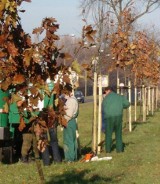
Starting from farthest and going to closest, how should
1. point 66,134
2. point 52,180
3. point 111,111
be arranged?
point 111,111 → point 66,134 → point 52,180

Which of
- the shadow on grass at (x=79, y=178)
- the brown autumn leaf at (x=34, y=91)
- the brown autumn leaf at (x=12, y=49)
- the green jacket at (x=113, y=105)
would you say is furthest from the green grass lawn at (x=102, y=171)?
the brown autumn leaf at (x=12, y=49)

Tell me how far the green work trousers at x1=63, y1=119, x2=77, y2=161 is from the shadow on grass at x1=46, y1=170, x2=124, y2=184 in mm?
2043

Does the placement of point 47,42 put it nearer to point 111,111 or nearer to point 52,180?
point 52,180

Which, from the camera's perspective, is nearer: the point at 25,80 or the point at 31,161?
the point at 25,80

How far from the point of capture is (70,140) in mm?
14977

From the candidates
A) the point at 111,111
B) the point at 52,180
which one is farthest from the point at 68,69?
the point at 111,111

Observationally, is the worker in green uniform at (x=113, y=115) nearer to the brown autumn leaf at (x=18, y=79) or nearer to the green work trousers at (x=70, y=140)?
the green work trousers at (x=70, y=140)

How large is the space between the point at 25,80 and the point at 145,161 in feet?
24.6

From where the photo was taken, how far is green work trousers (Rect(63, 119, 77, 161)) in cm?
1490

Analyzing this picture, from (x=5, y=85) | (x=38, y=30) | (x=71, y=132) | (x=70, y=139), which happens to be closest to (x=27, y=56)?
(x=5, y=85)

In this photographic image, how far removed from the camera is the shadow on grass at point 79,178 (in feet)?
38.3

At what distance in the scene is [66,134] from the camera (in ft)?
49.1

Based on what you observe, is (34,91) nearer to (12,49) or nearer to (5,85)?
(5,85)

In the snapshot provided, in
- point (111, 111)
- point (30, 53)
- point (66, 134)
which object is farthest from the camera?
point (111, 111)
